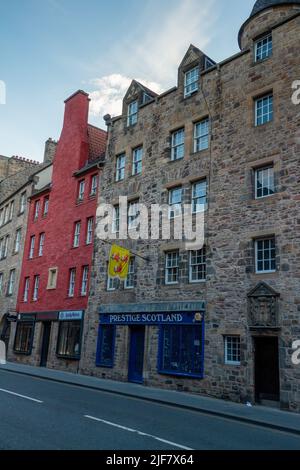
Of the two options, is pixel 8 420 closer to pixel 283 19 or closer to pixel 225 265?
pixel 225 265

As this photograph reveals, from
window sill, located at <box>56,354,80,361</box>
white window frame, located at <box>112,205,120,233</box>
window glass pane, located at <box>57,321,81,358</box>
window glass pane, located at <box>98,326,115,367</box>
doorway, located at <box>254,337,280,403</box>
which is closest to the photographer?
doorway, located at <box>254,337,280,403</box>

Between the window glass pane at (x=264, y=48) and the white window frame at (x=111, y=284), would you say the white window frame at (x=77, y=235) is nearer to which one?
the white window frame at (x=111, y=284)

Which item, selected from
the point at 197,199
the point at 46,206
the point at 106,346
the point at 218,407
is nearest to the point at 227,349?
the point at 218,407

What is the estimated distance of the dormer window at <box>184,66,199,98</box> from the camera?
19.8m

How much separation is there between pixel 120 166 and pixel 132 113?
3126 mm

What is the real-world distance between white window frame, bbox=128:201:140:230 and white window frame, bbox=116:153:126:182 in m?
2.04

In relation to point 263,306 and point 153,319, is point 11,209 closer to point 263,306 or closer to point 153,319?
point 153,319

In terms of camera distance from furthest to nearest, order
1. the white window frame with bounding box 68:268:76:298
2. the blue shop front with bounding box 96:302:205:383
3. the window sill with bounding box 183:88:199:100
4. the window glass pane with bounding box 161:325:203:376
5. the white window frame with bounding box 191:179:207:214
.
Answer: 1. the white window frame with bounding box 68:268:76:298
2. the window sill with bounding box 183:88:199:100
3. the white window frame with bounding box 191:179:207:214
4. the blue shop front with bounding box 96:302:205:383
5. the window glass pane with bounding box 161:325:203:376

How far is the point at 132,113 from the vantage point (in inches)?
926

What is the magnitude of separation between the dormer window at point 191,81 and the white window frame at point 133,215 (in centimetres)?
596

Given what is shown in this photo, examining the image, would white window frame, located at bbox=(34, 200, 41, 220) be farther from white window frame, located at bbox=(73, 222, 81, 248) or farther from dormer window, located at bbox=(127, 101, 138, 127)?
dormer window, located at bbox=(127, 101, 138, 127)

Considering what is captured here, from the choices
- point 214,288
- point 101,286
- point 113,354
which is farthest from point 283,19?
point 113,354

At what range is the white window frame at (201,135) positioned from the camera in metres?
18.7

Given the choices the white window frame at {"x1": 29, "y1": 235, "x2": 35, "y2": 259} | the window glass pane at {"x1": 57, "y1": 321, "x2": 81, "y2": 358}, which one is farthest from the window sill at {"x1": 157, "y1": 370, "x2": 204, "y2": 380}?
the white window frame at {"x1": 29, "y1": 235, "x2": 35, "y2": 259}
